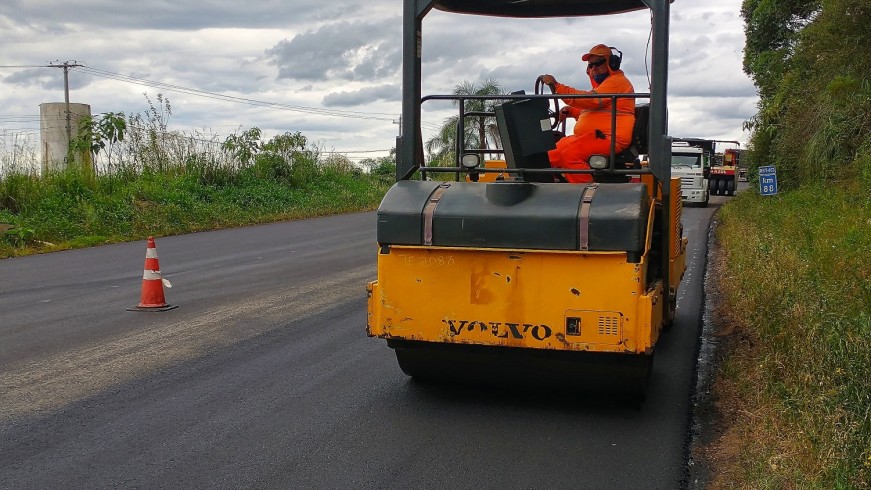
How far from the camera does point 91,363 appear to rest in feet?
23.9

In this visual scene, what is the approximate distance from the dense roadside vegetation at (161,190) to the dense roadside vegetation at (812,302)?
11.3m

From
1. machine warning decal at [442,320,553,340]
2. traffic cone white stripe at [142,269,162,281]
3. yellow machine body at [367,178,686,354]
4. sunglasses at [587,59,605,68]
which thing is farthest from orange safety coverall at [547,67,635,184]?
traffic cone white stripe at [142,269,162,281]

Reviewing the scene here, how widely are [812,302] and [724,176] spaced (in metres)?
38.2

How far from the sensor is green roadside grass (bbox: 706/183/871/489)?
4.44 meters

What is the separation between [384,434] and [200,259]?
9595 millimetres

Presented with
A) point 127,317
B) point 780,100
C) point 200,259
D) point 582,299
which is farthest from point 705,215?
point 582,299

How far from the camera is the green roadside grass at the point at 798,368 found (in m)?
4.44

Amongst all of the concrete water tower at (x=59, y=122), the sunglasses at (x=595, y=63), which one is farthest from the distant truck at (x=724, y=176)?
the sunglasses at (x=595, y=63)

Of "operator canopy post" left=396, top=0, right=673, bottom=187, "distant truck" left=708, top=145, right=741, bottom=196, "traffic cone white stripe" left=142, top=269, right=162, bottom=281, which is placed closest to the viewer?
"operator canopy post" left=396, top=0, right=673, bottom=187

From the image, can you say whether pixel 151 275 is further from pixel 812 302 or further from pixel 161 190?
pixel 161 190

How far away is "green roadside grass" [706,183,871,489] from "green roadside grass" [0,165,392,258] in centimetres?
1189

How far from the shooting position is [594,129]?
6.64 meters

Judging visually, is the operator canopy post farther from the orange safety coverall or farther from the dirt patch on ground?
the dirt patch on ground

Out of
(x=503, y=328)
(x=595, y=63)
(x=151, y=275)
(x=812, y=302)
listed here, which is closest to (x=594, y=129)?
(x=595, y=63)
